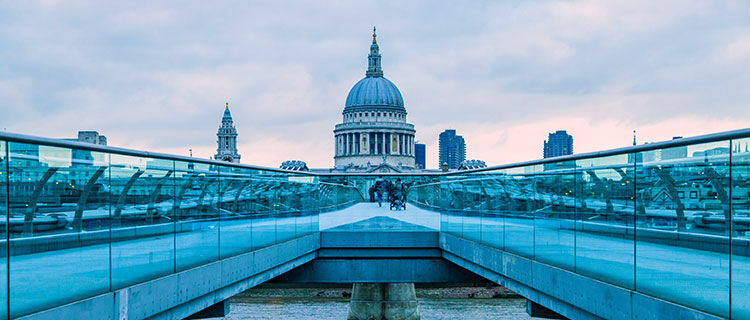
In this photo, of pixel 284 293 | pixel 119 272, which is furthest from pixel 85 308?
pixel 284 293

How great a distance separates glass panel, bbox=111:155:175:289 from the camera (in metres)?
6.79

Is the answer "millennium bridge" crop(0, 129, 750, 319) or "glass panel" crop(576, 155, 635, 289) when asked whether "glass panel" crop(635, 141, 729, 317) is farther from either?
"glass panel" crop(576, 155, 635, 289)

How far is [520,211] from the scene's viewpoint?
10.2 meters

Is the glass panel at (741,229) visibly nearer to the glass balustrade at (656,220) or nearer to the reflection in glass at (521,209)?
the glass balustrade at (656,220)

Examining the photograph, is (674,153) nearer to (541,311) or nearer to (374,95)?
(541,311)

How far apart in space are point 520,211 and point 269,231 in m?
3.94

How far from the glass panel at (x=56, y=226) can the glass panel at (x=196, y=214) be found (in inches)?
65.7

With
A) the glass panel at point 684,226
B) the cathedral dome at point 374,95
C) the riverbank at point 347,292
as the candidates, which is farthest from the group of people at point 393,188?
the cathedral dome at point 374,95

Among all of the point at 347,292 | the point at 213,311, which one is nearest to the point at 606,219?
the point at 213,311

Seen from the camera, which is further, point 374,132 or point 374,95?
point 374,95

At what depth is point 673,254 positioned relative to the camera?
618 cm

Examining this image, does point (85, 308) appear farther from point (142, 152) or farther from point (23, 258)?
point (142, 152)

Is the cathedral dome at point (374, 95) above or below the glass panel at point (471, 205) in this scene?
above

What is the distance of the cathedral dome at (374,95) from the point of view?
161625mm
